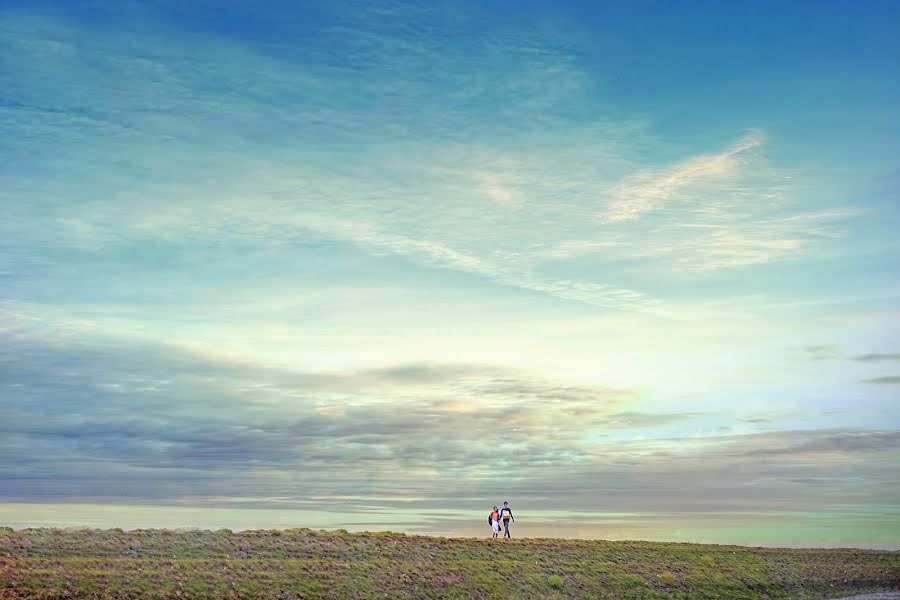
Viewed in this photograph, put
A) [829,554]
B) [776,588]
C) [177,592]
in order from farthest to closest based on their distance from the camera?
[829,554] → [776,588] → [177,592]

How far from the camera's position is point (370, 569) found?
61844 millimetres

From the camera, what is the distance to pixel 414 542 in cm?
7175

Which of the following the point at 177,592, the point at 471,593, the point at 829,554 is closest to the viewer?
the point at 177,592

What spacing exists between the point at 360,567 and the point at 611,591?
64.1ft

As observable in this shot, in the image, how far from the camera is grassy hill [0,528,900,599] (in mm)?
51781

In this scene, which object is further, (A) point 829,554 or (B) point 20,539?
(A) point 829,554

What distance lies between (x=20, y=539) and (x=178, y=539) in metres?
10.2

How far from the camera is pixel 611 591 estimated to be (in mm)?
67938

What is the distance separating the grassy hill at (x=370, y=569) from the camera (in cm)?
5178

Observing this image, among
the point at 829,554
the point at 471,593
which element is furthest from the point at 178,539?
the point at 829,554

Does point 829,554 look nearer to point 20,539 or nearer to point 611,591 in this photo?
point 611,591

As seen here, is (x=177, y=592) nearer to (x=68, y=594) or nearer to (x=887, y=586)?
(x=68, y=594)

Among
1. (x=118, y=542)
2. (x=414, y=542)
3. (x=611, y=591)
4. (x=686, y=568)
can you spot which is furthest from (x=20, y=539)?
(x=686, y=568)

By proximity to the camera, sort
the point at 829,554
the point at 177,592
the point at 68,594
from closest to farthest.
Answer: the point at 68,594 < the point at 177,592 < the point at 829,554
